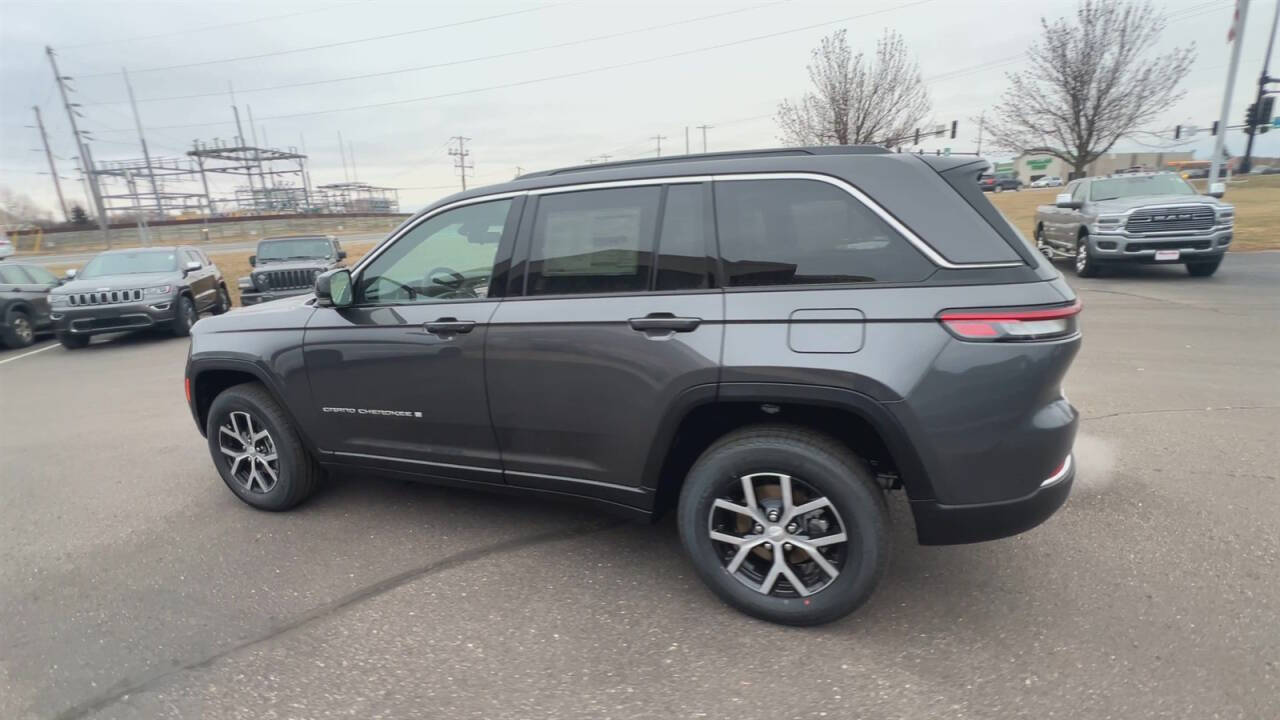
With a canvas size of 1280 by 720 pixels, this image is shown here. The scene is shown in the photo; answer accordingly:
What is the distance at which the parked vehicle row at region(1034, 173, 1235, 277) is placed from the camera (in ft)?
36.3

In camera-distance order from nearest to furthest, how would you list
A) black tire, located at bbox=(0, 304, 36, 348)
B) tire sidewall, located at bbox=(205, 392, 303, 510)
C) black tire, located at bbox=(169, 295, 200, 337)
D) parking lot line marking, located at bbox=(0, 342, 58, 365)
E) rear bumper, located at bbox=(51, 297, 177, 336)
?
tire sidewall, located at bbox=(205, 392, 303, 510) → rear bumper, located at bbox=(51, 297, 177, 336) → parking lot line marking, located at bbox=(0, 342, 58, 365) → black tire, located at bbox=(169, 295, 200, 337) → black tire, located at bbox=(0, 304, 36, 348)

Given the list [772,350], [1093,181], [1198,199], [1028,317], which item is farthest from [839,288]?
[1093,181]

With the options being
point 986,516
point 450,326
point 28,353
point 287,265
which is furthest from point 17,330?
point 986,516

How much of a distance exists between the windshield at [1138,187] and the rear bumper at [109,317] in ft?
52.3

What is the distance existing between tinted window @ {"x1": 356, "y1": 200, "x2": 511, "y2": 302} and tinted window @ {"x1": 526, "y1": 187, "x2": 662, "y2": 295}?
270mm

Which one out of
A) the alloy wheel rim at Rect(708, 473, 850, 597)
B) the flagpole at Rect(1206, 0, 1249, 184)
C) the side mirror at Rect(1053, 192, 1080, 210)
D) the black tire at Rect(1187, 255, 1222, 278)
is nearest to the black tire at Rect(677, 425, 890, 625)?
the alloy wheel rim at Rect(708, 473, 850, 597)

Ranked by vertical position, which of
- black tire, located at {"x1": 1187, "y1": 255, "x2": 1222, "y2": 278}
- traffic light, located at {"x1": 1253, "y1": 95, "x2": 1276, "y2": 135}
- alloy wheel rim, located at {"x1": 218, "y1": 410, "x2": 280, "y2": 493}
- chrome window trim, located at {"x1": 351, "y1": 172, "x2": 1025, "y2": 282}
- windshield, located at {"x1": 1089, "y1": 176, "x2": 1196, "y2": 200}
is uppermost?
traffic light, located at {"x1": 1253, "y1": 95, "x2": 1276, "y2": 135}

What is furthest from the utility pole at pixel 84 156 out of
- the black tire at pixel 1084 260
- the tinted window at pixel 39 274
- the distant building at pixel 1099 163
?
the distant building at pixel 1099 163

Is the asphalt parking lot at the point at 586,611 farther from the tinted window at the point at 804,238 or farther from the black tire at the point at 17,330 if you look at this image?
the black tire at the point at 17,330

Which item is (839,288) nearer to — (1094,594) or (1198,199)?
(1094,594)

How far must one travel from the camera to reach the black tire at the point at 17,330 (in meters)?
10.9

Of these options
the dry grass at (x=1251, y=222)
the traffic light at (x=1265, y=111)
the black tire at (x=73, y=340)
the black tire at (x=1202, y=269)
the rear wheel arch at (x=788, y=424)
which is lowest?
the dry grass at (x=1251, y=222)

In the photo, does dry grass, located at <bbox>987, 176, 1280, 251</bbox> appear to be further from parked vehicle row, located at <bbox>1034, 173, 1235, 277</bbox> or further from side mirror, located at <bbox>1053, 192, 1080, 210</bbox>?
parked vehicle row, located at <bbox>1034, 173, 1235, 277</bbox>

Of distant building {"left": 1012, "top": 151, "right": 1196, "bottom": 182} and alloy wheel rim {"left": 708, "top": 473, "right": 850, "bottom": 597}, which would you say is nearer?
alloy wheel rim {"left": 708, "top": 473, "right": 850, "bottom": 597}
